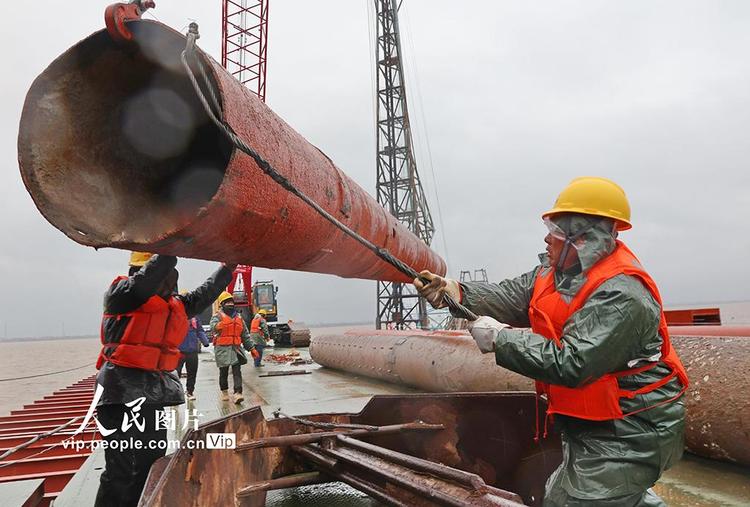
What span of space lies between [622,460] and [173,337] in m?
2.92

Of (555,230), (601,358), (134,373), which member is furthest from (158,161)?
(601,358)

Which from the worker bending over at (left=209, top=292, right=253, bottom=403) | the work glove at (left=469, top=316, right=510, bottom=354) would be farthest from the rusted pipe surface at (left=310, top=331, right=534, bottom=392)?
the work glove at (left=469, top=316, right=510, bottom=354)

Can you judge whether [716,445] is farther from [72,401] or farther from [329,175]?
[72,401]

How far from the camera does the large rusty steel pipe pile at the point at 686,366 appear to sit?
3.51m

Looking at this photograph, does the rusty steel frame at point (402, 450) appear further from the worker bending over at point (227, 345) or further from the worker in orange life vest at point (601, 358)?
the worker bending over at point (227, 345)

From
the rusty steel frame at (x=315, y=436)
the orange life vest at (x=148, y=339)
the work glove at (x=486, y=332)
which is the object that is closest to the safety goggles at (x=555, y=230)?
the work glove at (x=486, y=332)

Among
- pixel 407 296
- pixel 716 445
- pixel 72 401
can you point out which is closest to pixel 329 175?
pixel 716 445

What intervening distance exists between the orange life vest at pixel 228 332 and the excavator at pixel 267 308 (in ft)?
28.3

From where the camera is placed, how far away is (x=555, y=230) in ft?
7.25

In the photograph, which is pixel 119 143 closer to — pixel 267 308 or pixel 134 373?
pixel 134 373

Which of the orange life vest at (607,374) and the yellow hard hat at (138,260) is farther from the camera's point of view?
the yellow hard hat at (138,260)

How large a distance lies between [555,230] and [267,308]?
2085cm

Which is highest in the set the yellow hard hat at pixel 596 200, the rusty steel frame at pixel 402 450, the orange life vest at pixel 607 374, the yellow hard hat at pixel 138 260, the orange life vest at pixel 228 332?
the yellow hard hat at pixel 596 200

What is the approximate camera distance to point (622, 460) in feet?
6.22
